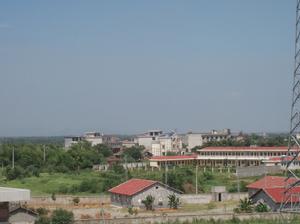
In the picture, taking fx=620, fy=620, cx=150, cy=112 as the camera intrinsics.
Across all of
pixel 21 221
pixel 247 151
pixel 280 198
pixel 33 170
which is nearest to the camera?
pixel 21 221

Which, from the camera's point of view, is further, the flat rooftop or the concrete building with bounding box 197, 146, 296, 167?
the concrete building with bounding box 197, 146, 296, 167

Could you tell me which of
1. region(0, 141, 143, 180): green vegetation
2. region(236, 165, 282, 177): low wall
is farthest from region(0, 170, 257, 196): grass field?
region(0, 141, 143, 180): green vegetation

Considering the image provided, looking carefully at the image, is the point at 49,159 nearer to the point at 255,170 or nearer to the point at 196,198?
the point at 255,170

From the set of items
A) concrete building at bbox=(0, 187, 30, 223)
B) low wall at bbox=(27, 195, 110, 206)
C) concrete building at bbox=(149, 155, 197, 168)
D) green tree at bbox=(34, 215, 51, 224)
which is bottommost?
low wall at bbox=(27, 195, 110, 206)

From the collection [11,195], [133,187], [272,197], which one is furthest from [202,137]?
[11,195]

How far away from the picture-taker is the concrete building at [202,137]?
11644 cm

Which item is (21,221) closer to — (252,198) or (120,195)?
(120,195)

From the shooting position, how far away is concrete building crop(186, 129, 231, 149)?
11644cm

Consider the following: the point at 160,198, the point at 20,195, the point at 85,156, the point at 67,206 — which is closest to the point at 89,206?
the point at 67,206

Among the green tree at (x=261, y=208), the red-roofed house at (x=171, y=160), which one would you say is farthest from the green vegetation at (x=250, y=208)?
the red-roofed house at (x=171, y=160)

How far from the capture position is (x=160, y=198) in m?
37.6

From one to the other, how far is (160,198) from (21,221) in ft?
38.8

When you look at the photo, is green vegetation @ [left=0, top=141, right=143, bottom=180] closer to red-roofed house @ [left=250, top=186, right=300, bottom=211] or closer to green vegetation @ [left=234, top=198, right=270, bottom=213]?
red-roofed house @ [left=250, top=186, right=300, bottom=211]

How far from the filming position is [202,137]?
11956cm
